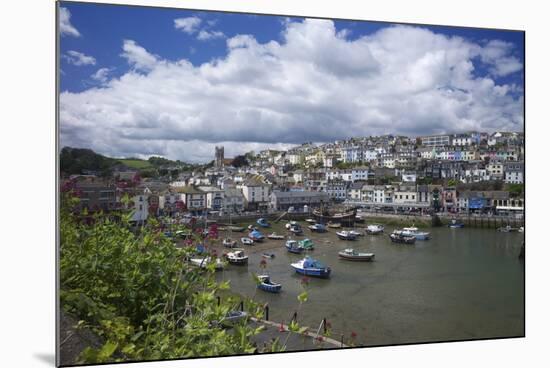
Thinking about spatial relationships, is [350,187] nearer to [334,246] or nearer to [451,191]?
[334,246]

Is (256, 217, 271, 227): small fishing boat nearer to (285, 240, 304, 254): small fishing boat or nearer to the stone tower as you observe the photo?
(285, 240, 304, 254): small fishing boat

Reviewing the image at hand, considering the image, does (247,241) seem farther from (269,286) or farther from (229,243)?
(269,286)

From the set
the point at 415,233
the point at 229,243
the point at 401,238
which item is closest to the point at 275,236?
the point at 229,243

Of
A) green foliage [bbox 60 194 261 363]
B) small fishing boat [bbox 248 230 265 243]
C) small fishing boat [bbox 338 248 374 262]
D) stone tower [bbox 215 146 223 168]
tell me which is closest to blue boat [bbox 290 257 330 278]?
small fishing boat [bbox 338 248 374 262]

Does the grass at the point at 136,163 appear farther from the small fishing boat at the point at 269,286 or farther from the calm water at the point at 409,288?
the small fishing boat at the point at 269,286

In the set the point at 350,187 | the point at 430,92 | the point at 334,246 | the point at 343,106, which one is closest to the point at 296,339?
the point at 334,246

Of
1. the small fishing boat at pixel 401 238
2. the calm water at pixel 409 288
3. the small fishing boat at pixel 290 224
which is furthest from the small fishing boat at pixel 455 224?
the small fishing boat at pixel 290 224

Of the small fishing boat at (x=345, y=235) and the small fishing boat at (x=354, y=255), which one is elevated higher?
the small fishing boat at (x=345, y=235)
